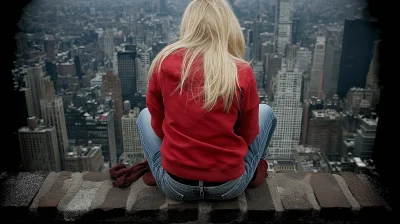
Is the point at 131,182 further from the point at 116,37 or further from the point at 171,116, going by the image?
the point at 116,37

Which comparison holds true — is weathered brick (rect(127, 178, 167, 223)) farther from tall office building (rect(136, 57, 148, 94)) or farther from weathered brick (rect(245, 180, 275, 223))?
tall office building (rect(136, 57, 148, 94))

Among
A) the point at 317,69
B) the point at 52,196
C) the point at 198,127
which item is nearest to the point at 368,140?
the point at 198,127

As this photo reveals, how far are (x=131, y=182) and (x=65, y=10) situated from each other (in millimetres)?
13378

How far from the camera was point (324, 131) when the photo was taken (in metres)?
11.2

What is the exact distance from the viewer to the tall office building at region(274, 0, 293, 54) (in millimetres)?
16859

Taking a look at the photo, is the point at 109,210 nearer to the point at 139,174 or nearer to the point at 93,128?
the point at 139,174

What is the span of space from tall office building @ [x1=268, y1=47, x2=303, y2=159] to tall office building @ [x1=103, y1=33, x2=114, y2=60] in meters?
8.14

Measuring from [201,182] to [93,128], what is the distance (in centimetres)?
1015

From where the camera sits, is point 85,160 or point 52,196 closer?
point 52,196

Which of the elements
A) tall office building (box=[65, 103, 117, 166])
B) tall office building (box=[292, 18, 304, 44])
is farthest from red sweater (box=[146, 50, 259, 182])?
tall office building (box=[292, 18, 304, 44])

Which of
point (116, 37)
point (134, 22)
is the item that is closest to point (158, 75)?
point (134, 22)

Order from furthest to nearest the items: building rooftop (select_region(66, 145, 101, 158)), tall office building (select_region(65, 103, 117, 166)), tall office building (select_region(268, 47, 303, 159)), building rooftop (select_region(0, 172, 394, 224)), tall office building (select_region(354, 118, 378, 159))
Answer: tall office building (select_region(65, 103, 117, 166)), tall office building (select_region(268, 47, 303, 159)), building rooftop (select_region(66, 145, 101, 158)), tall office building (select_region(354, 118, 378, 159)), building rooftop (select_region(0, 172, 394, 224))

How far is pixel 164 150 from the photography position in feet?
4.04

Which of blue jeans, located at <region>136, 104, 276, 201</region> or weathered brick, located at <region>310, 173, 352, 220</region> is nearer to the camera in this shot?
blue jeans, located at <region>136, 104, 276, 201</region>
